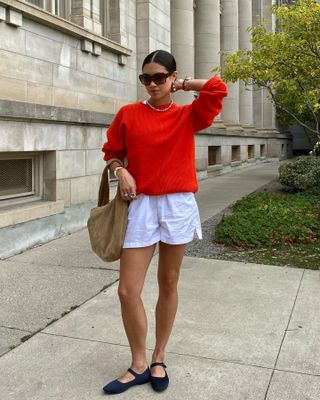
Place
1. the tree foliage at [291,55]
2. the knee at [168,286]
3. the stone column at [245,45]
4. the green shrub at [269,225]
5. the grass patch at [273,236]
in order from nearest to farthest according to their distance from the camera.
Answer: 1. the knee at [168,286]
2. the grass patch at [273,236]
3. the green shrub at [269,225]
4. the tree foliage at [291,55]
5. the stone column at [245,45]

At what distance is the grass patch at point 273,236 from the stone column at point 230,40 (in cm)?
1222

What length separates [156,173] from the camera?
2.90 m

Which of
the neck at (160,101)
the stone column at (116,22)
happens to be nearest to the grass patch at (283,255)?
the neck at (160,101)

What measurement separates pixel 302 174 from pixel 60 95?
663 centimetres

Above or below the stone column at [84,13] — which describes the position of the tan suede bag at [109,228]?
below

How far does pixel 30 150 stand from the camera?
683cm

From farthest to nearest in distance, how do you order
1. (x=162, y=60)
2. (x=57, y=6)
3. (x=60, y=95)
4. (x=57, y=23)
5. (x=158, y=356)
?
(x=57, y=6), (x=60, y=95), (x=57, y=23), (x=158, y=356), (x=162, y=60)

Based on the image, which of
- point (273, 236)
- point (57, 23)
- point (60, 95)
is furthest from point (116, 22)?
point (273, 236)

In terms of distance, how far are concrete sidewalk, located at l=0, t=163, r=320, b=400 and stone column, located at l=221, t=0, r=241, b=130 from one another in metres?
15.5

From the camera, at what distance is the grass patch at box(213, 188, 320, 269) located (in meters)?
6.53

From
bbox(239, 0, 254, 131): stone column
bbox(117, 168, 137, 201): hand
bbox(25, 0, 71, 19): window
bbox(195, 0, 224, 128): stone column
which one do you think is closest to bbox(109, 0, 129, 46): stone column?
bbox(25, 0, 71, 19): window

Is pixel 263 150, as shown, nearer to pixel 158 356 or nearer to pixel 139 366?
pixel 158 356

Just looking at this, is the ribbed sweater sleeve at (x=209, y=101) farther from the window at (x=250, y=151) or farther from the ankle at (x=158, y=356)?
the window at (x=250, y=151)

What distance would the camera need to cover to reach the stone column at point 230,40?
20609 millimetres
